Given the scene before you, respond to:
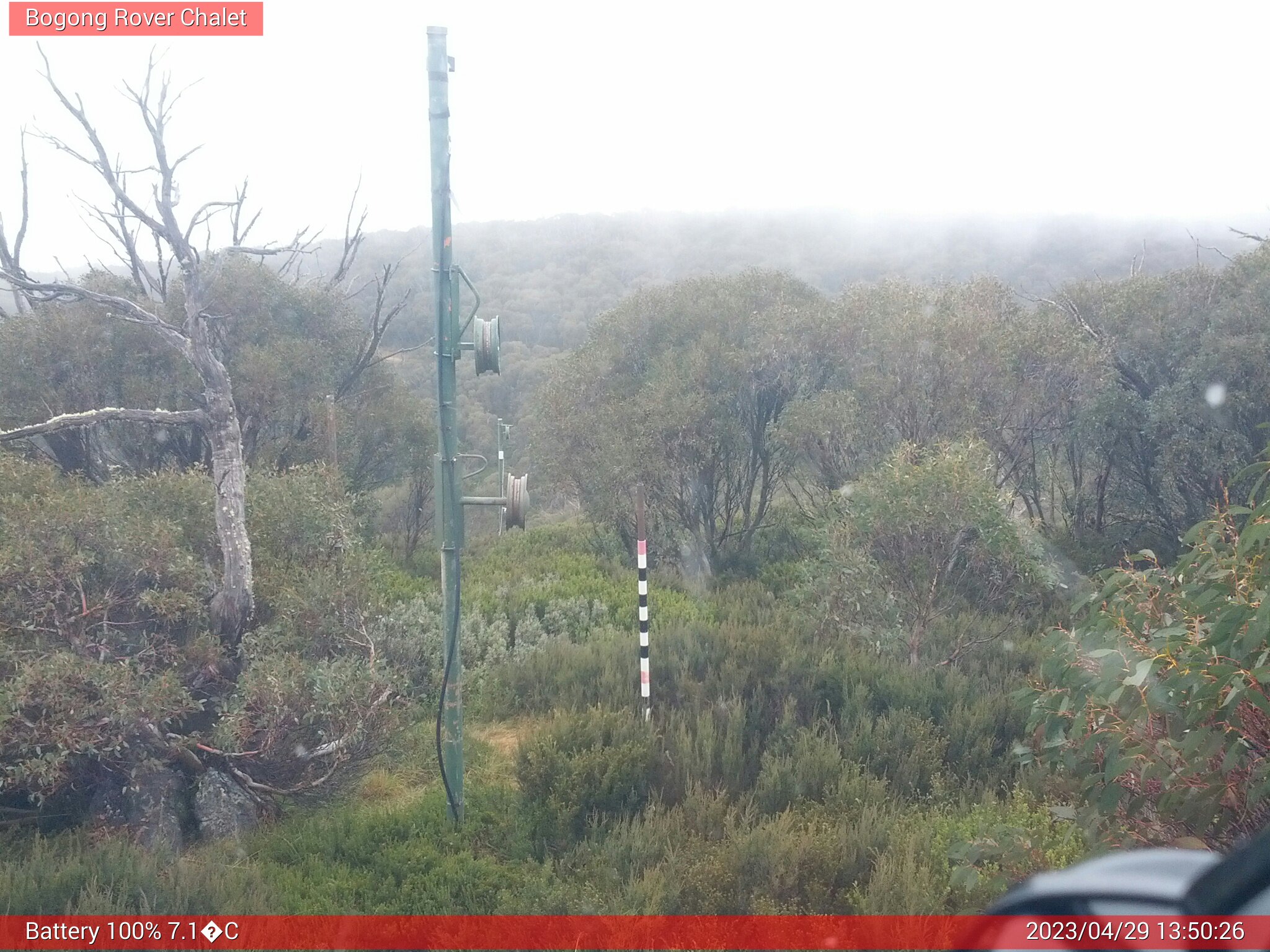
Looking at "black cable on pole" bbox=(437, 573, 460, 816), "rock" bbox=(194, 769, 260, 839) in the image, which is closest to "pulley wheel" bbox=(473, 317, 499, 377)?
"black cable on pole" bbox=(437, 573, 460, 816)

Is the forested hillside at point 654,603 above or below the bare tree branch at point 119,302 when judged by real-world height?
below

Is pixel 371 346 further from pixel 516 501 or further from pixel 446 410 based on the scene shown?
pixel 516 501

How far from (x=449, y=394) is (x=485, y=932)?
3006 millimetres

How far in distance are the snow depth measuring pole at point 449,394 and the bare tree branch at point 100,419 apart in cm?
219

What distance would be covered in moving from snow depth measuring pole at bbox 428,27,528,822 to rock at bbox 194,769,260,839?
149cm

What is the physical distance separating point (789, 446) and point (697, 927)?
37.7 ft

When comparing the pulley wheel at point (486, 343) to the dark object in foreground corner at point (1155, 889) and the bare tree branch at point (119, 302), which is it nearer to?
the bare tree branch at point (119, 302)

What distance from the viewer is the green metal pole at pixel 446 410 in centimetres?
538

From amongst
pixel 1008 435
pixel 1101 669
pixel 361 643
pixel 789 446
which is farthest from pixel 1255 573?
pixel 1008 435

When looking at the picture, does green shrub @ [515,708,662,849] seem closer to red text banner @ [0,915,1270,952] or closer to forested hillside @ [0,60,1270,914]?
forested hillside @ [0,60,1270,914]

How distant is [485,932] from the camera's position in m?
4.26

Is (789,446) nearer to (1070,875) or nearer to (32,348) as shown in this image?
(32,348)

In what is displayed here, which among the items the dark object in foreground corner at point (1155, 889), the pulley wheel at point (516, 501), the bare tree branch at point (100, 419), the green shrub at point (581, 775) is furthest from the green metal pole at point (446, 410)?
the dark object in foreground corner at point (1155, 889)

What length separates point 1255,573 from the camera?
10.6ft
